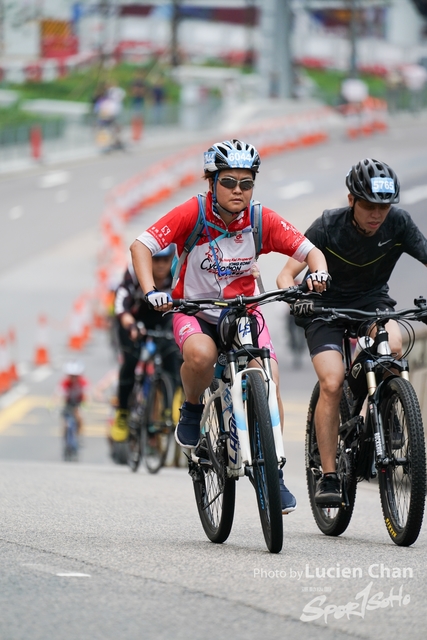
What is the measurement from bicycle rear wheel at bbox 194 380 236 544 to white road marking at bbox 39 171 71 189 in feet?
115

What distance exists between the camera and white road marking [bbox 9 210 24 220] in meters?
37.3

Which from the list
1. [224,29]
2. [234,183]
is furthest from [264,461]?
[224,29]

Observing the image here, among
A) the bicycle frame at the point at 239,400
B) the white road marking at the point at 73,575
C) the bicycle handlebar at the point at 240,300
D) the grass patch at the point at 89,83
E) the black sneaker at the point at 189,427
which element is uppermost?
the grass patch at the point at 89,83

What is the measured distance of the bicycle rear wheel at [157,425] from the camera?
12117 millimetres

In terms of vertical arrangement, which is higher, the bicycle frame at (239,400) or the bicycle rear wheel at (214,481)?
the bicycle frame at (239,400)

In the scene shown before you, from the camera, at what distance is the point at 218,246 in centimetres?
695

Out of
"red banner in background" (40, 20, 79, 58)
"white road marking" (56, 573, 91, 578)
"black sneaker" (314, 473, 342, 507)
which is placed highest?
Answer: "red banner in background" (40, 20, 79, 58)

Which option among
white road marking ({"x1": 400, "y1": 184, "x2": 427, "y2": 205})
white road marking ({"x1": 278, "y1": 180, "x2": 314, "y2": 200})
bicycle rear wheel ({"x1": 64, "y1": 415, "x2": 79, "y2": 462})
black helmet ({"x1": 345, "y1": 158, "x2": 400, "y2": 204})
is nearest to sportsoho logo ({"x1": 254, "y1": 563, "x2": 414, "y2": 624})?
black helmet ({"x1": 345, "y1": 158, "x2": 400, "y2": 204})

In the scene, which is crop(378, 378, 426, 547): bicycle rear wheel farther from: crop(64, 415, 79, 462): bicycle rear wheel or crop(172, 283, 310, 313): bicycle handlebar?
crop(64, 415, 79, 462): bicycle rear wheel

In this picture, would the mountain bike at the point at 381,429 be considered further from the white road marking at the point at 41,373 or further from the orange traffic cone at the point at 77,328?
the orange traffic cone at the point at 77,328

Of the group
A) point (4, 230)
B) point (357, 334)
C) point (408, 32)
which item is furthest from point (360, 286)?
point (408, 32)

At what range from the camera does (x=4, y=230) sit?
35750 mm

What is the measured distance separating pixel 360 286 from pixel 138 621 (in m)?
3.14

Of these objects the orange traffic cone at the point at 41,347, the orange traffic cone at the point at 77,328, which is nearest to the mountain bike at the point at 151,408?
the orange traffic cone at the point at 41,347
